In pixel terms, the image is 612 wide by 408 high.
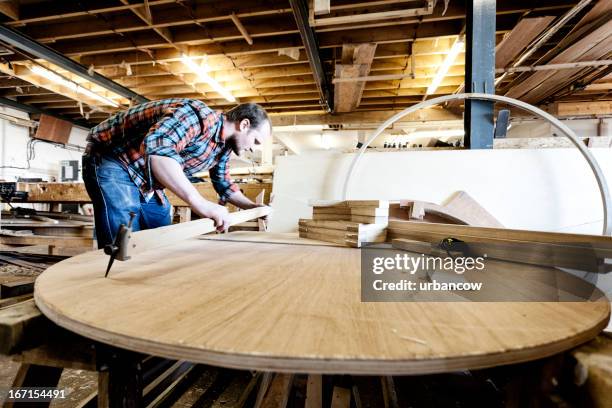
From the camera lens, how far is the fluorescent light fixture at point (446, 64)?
4.12 meters

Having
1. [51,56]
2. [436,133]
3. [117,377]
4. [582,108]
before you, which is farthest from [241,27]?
[582,108]

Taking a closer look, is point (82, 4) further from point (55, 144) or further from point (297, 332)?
point (55, 144)

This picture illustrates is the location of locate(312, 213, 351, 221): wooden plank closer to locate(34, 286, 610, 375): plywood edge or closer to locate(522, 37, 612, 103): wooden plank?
locate(34, 286, 610, 375): plywood edge

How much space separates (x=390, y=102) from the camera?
628cm

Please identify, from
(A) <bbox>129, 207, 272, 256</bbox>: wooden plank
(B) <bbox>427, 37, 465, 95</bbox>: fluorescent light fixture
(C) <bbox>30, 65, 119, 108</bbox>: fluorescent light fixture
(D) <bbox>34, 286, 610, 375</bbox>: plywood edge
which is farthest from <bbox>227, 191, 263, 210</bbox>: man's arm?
(C) <bbox>30, 65, 119, 108</bbox>: fluorescent light fixture

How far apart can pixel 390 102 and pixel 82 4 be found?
510 centimetres

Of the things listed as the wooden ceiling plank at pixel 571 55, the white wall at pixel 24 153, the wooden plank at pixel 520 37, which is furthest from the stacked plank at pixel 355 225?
the white wall at pixel 24 153

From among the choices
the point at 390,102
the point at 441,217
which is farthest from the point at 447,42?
the point at 441,217

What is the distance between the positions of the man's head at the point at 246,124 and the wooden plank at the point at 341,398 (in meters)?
1.55

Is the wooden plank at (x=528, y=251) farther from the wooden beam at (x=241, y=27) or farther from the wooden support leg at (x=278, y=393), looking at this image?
the wooden beam at (x=241, y=27)

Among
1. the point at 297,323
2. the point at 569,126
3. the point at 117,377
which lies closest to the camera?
the point at 297,323

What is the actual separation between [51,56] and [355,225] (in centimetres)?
545

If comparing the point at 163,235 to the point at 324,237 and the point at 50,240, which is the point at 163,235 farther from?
the point at 50,240

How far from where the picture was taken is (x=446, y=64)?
15.1ft
